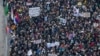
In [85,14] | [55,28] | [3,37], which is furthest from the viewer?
[85,14]

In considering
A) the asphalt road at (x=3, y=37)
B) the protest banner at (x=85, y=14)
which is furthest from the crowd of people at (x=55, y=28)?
the asphalt road at (x=3, y=37)

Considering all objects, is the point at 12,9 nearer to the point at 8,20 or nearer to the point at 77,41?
the point at 8,20

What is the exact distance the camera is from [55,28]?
111 ft

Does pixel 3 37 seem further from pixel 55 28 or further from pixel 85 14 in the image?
pixel 85 14

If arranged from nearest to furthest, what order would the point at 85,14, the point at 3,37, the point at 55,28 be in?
the point at 3,37
the point at 55,28
the point at 85,14

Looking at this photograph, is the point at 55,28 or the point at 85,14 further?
the point at 85,14

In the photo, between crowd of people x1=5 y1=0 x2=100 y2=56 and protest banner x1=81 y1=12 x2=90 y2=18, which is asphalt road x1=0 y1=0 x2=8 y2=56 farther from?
protest banner x1=81 y1=12 x2=90 y2=18

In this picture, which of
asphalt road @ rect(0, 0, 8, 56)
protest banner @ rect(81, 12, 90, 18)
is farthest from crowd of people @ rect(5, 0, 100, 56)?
asphalt road @ rect(0, 0, 8, 56)

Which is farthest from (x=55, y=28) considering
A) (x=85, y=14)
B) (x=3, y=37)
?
(x=3, y=37)

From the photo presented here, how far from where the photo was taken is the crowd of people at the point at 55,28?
1302 inches

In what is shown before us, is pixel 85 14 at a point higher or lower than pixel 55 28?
higher

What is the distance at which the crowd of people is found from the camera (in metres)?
33.1

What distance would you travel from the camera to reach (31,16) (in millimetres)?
34000

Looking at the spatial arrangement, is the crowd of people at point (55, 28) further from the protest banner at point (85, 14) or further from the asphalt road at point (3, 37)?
the asphalt road at point (3, 37)
